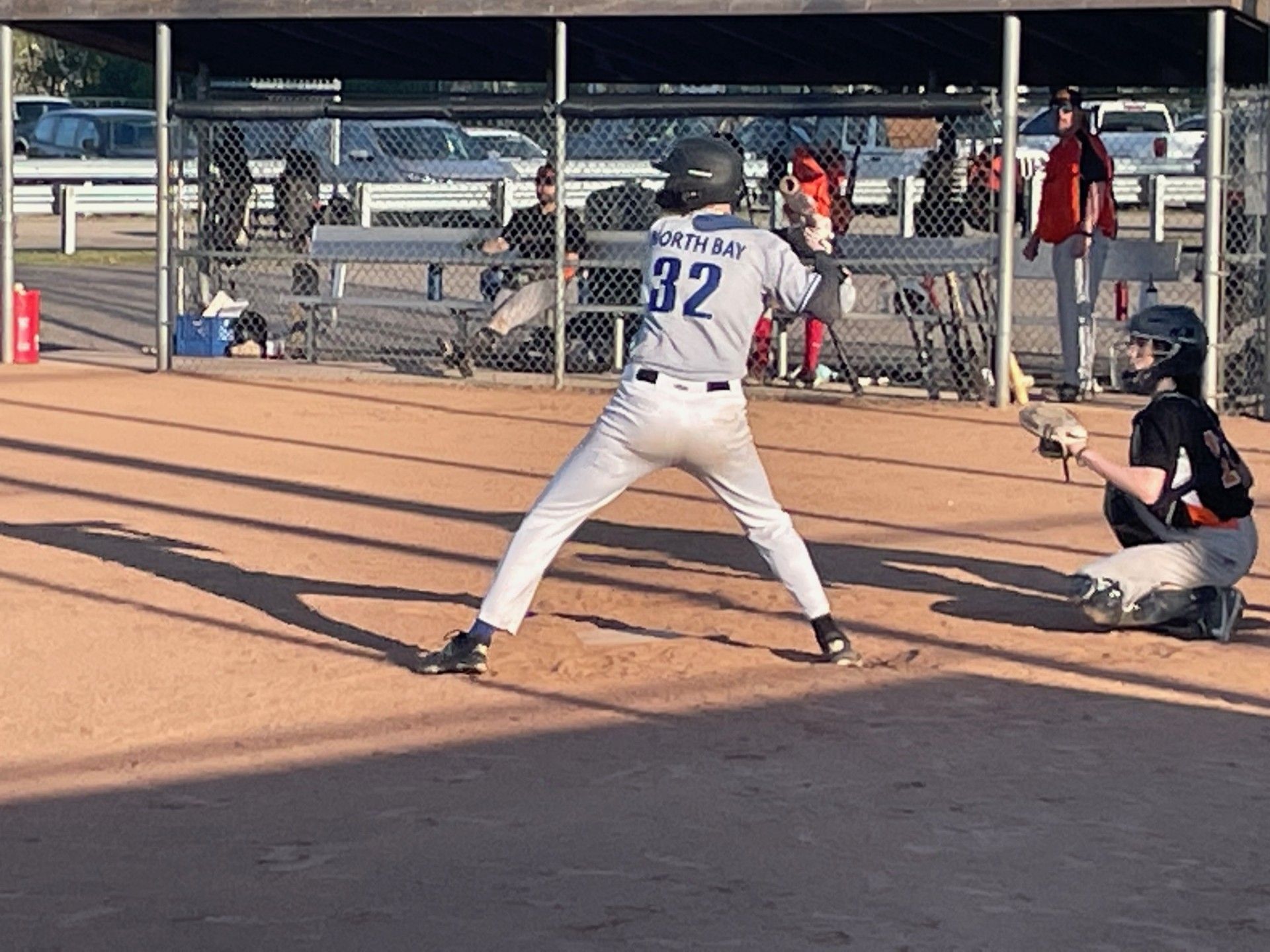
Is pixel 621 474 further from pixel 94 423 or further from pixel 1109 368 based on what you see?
pixel 1109 368


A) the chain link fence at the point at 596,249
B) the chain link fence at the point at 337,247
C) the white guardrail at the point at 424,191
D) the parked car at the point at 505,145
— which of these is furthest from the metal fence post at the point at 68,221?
the chain link fence at the point at 596,249

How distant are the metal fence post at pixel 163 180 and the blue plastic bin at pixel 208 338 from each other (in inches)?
42.9

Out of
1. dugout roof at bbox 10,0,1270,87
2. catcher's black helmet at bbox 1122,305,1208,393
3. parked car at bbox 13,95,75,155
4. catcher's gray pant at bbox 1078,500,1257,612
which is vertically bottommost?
catcher's gray pant at bbox 1078,500,1257,612

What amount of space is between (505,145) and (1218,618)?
28.8m

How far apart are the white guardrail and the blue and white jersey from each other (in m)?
10.9

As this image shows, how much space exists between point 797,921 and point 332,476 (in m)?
7.77

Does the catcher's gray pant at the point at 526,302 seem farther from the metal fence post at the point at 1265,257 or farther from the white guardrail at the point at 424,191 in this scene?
the metal fence post at the point at 1265,257

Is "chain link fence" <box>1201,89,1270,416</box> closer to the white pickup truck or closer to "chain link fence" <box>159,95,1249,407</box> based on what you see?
"chain link fence" <box>159,95,1249,407</box>

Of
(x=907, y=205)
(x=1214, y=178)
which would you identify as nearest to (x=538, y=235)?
(x=907, y=205)

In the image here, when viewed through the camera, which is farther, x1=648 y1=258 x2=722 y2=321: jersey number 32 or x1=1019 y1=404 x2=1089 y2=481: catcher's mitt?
x1=1019 y1=404 x2=1089 y2=481: catcher's mitt

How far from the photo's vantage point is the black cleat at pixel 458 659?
759 cm

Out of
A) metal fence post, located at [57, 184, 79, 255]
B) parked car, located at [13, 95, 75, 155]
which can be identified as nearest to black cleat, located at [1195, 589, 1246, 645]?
metal fence post, located at [57, 184, 79, 255]

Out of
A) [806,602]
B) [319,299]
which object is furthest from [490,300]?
[806,602]

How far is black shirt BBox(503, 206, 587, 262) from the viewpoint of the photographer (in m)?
17.3
